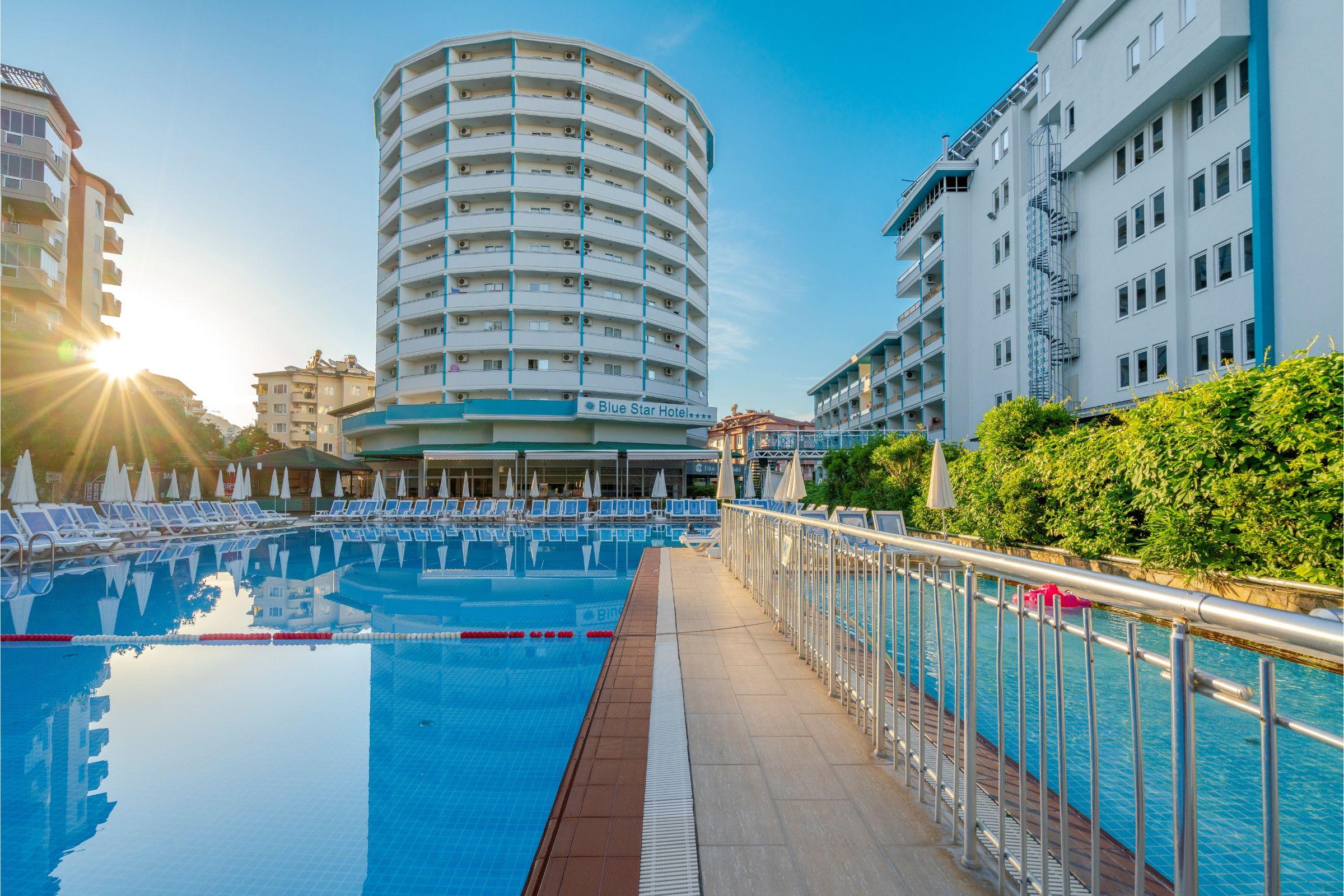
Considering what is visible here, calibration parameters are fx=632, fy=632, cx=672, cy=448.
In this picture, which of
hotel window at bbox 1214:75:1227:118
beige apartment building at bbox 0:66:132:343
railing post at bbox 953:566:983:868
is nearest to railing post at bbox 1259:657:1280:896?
railing post at bbox 953:566:983:868

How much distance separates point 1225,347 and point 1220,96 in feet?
19.4

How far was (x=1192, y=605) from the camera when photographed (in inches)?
52.0

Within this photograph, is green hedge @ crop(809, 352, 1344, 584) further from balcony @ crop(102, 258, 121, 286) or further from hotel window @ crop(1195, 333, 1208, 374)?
balcony @ crop(102, 258, 121, 286)

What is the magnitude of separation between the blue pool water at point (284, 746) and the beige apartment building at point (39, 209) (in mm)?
26895

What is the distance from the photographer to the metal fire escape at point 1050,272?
20375mm

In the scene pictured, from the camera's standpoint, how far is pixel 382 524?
2575cm

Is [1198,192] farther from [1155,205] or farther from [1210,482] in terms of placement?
[1210,482]

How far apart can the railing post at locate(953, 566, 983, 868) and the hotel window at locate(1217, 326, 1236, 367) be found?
1663cm

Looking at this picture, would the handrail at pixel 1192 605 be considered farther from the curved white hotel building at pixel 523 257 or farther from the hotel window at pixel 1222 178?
the curved white hotel building at pixel 523 257

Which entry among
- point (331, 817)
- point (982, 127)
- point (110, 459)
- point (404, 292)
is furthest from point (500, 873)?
point (404, 292)

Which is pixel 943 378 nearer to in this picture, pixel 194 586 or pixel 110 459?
pixel 194 586

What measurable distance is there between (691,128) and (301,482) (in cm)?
3475

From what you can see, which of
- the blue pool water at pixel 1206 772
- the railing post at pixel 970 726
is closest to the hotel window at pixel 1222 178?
the blue pool water at pixel 1206 772

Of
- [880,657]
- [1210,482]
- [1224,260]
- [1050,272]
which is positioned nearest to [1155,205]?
[1224,260]
